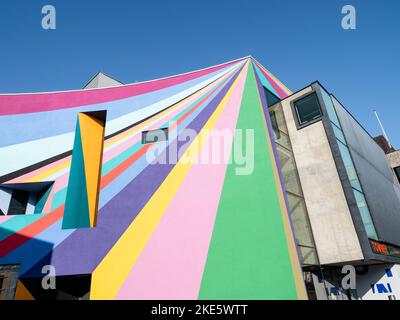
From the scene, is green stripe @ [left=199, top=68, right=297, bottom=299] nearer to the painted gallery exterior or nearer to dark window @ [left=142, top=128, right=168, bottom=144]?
the painted gallery exterior

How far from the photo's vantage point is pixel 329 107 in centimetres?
1588

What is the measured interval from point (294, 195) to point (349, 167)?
3.29 meters

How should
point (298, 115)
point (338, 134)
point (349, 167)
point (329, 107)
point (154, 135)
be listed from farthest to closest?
point (298, 115), point (329, 107), point (338, 134), point (349, 167), point (154, 135)

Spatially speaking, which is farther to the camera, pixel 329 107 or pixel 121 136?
pixel 329 107

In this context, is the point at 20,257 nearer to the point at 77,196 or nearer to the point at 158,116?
the point at 77,196

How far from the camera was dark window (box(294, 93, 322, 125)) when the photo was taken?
612 inches

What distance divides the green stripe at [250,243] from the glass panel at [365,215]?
4671 millimetres

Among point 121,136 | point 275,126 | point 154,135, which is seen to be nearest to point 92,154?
point 121,136

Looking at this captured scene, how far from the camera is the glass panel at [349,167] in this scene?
45.8 feet

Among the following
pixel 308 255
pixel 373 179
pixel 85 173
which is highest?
pixel 373 179

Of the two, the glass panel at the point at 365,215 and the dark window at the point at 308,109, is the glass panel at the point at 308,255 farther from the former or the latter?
the dark window at the point at 308,109

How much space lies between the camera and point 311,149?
1505cm
